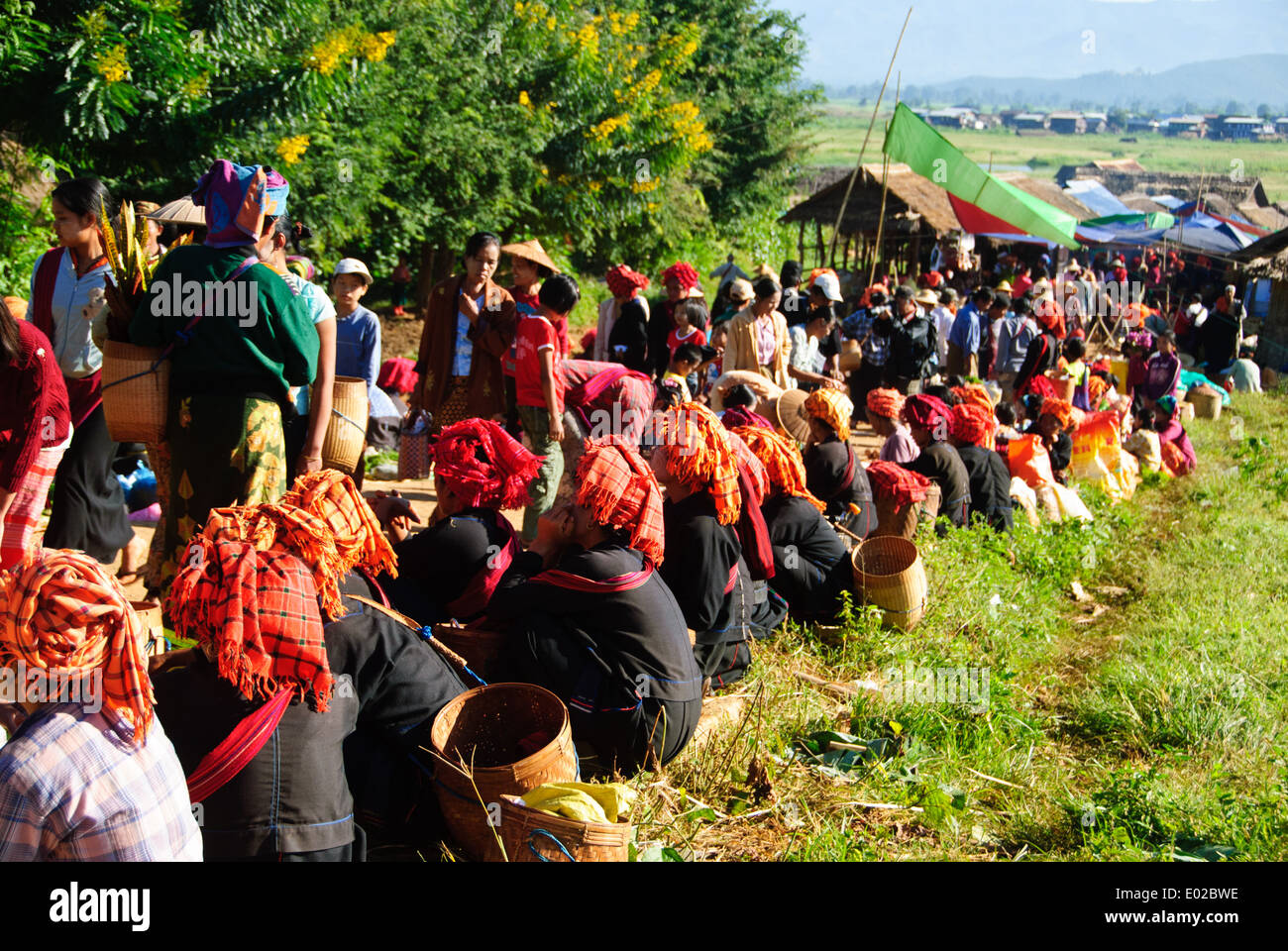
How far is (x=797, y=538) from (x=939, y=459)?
6.55 feet

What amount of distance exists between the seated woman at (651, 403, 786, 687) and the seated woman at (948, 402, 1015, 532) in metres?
3.32

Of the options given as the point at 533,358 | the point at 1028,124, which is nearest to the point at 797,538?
the point at 533,358

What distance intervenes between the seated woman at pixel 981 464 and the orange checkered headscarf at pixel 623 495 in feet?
13.5

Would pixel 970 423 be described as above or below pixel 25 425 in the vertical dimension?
below

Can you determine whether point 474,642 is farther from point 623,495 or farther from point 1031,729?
point 1031,729

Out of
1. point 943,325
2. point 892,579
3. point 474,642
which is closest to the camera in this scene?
→ point 474,642

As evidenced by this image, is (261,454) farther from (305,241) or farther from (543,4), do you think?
(543,4)

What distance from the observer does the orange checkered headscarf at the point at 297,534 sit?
9.15 feet

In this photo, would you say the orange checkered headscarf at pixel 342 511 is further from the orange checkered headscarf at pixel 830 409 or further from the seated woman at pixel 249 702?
the orange checkered headscarf at pixel 830 409

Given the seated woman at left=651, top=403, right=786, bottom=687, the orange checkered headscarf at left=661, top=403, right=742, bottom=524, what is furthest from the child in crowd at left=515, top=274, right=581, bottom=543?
the orange checkered headscarf at left=661, top=403, right=742, bottom=524

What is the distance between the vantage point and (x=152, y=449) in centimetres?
401

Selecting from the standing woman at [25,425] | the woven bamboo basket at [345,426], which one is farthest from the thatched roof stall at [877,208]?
the standing woman at [25,425]

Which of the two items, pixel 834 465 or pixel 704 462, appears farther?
pixel 834 465

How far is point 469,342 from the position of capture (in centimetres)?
634
